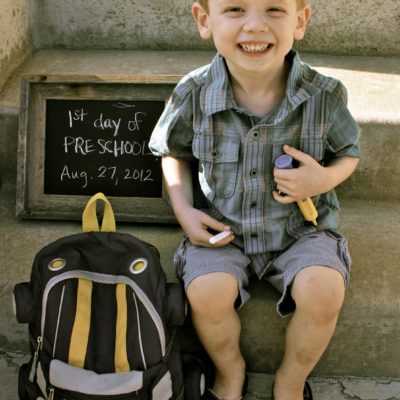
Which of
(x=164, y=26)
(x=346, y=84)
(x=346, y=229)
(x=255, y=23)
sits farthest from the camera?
(x=164, y=26)

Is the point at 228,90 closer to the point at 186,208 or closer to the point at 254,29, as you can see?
the point at 254,29

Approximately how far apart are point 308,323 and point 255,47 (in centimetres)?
71

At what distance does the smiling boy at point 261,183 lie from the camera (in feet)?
5.42

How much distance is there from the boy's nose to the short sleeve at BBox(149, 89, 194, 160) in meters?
0.30

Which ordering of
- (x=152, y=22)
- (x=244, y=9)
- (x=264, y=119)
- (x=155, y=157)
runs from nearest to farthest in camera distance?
(x=244, y=9) → (x=264, y=119) → (x=155, y=157) → (x=152, y=22)

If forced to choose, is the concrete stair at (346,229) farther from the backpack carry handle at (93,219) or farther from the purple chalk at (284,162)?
the purple chalk at (284,162)

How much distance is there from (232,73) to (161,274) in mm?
580

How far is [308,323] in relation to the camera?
166cm

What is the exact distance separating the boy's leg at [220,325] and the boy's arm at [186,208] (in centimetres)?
13

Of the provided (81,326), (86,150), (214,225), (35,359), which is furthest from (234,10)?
(35,359)

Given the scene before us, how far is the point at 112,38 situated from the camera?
2.74 m

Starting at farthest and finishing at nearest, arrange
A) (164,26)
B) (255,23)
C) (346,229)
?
(164,26) < (346,229) < (255,23)

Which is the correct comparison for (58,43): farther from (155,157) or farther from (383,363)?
(383,363)

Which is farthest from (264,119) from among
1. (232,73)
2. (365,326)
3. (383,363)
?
(383,363)
